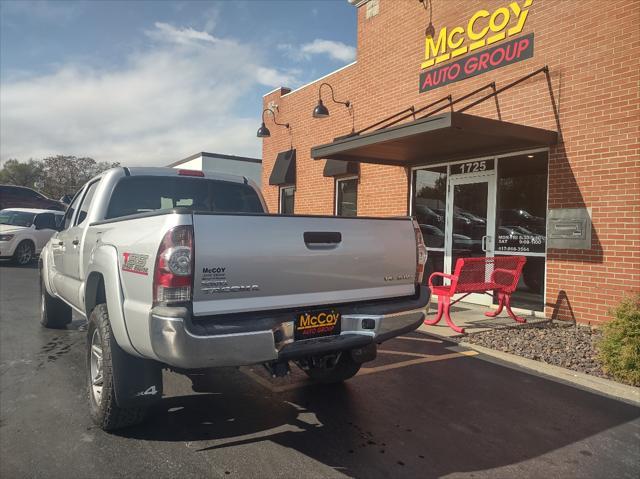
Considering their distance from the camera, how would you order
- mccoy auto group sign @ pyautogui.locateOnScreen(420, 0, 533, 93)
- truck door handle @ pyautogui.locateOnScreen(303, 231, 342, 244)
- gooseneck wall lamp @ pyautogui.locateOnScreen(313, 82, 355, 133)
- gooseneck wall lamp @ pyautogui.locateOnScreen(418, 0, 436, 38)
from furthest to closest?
gooseneck wall lamp @ pyautogui.locateOnScreen(313, 82, 355, 133) → gooseneck wall lamp @ pyautogui.locateOnScreen(418, 0, 436, 38) → mccoy auto group sign @ pyautogui.locateOnScreen(420, 0, 533, 93) → truck door handle @ pyautogui.locateOnScreen(303, 231, 342, 244)

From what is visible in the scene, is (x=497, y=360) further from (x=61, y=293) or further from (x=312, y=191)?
(x=312, y=191)

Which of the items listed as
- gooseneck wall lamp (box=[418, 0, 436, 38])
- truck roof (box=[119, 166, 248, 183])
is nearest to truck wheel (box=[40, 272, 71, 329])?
truck roof (box=[119, 166, 248, 183])

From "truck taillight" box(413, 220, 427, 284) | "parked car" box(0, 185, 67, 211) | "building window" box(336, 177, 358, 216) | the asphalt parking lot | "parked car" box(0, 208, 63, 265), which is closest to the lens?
the asphalt parking lot

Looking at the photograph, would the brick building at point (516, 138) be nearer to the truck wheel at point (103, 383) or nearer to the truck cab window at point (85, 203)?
the truck cab window at point (85, 203)

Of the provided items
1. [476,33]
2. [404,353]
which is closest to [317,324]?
[404,353]

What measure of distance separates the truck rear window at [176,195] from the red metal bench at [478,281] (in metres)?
3.40

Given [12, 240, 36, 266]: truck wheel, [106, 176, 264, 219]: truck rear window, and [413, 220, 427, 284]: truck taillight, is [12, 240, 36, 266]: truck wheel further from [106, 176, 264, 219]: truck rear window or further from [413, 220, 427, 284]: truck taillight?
[413, 220, 427, 284]: truck taillight

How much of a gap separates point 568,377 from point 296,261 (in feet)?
11.9

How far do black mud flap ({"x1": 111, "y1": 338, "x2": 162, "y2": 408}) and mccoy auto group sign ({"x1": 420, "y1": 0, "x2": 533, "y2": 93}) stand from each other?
800 centimetres

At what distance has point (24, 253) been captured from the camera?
14.7 m

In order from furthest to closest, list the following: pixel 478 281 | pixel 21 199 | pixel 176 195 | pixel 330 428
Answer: pixel 21 199 < pixel 478 281 < pixel 176 195 < pixel 330 428

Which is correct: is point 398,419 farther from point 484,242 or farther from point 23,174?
point 23,174

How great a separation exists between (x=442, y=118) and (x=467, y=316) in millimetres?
3346

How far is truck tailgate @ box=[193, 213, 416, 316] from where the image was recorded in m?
2.78
